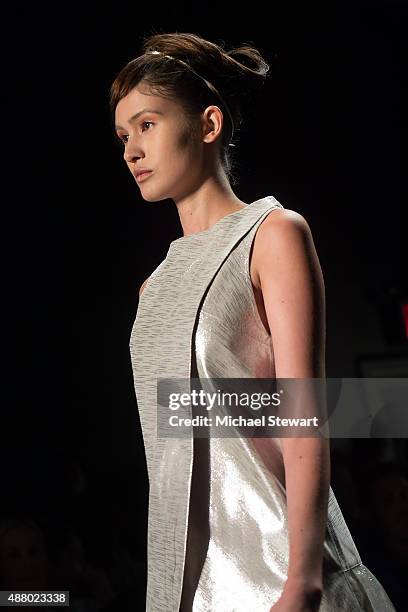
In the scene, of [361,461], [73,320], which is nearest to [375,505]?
[361,461]

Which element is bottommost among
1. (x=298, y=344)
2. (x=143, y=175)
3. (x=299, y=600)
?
(x=299, y=600)

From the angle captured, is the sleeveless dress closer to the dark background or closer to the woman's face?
the woman's face

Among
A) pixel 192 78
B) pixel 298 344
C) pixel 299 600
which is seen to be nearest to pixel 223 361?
pixel 298 344

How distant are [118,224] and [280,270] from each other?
2.02 feet

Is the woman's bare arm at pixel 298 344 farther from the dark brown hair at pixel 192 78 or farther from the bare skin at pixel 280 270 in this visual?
the dark brown hair at pixel 192 78

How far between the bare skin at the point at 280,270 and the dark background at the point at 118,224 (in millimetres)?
297

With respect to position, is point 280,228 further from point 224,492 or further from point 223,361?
point 224,492

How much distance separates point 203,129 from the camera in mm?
1166

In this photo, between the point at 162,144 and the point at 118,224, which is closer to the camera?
the point at 162,144

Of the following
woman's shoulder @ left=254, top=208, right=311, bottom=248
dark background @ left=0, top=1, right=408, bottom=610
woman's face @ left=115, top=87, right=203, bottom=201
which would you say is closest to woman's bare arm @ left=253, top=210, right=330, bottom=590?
woman's shoulder @ left=254, top=208, right=311, bottom=248

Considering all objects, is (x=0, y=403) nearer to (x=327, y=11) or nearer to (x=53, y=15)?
(x=53, y=15)

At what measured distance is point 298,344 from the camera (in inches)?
38.1

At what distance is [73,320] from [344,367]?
477 mm

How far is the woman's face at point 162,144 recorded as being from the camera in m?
1.15
